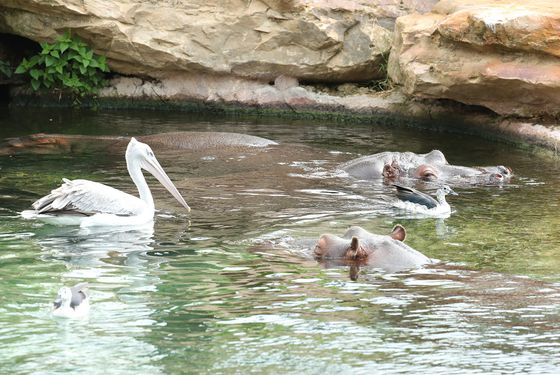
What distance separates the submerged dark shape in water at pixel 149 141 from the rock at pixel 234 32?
2311 mm

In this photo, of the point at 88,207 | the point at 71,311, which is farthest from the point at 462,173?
the point at 71,311

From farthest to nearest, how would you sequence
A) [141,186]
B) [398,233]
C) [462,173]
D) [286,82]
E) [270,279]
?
[286,82] → [462,173] → [141,186] → [398,233] → [270,279]

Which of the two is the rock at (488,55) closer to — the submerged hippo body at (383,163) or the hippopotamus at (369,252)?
the submerged hippo body at (383,163)

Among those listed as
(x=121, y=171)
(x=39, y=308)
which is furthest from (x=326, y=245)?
(x=121, y=171)

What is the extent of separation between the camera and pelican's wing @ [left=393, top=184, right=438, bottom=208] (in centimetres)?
852

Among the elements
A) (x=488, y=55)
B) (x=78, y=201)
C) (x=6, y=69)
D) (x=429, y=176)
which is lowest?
(x=78, y=201)

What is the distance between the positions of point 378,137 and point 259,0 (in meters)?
2.44

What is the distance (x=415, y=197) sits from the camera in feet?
28.3

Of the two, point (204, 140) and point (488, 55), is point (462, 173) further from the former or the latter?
point (204, 140)

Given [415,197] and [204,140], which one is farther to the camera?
[204,140]

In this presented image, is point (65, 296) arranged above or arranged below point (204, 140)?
below

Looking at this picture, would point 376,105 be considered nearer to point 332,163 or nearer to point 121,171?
point 332,163

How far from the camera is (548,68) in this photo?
11039 mm

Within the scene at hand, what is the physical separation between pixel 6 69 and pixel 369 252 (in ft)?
27.7
